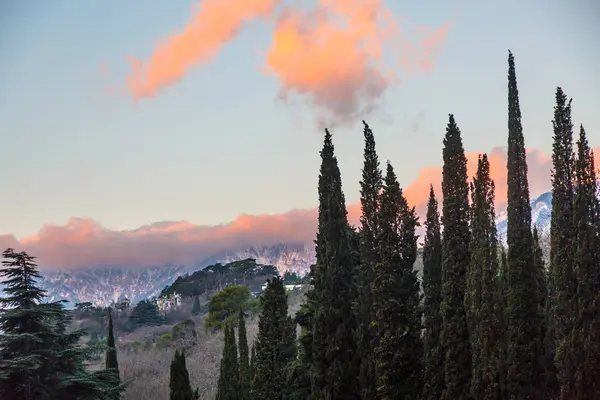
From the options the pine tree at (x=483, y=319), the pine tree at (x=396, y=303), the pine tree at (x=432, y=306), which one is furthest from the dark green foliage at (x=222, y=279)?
the pine tree at (x=483, y=319)

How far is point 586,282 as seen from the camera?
27094 mm

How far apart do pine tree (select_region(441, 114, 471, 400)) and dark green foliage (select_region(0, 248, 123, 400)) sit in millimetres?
18830

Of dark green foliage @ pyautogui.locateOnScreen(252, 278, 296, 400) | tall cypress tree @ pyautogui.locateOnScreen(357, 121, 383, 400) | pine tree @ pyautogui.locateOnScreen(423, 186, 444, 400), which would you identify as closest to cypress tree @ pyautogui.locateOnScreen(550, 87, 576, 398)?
pine tree @ pyautogui.locateOnScreen(423, 186, 444, 400)

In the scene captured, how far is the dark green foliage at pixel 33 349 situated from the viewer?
2417 centimetres

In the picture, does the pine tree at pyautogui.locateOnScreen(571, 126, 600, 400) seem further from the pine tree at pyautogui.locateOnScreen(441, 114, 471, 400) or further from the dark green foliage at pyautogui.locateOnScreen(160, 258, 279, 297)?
the dark green foliage at pyautogui.locateOnScreen(160, 258, 279, 297)

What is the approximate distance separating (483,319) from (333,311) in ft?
26.9

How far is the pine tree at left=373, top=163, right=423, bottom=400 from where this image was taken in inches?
1150

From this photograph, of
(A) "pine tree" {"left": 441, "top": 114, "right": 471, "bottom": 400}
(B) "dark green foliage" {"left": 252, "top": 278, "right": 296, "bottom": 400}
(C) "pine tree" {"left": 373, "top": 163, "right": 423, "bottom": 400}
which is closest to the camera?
(C) "pine tree" {"left": 373, "top": 163, "right": 423, "bottom": 400}

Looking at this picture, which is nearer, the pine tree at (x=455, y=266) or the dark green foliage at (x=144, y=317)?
the pine tree at (x=455, y=266)

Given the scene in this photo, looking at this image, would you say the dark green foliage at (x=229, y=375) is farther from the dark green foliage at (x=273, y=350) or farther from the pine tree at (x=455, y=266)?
the pine tree at (x=455, y=266)

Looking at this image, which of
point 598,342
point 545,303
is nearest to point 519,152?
point 545,303

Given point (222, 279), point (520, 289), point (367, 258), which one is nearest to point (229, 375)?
point (367, 258)

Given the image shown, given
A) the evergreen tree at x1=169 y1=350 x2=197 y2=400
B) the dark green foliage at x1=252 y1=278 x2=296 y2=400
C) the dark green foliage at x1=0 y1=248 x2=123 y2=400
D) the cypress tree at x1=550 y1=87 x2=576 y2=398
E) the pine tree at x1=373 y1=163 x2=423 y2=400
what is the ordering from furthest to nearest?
the evergreen tree at x1=169 y1=350 x2=197 y2=400
the dark green foliage at x1=252 y1=278 x2=296 y2=400
the pine tree at x1=373 y1=163 x2=423 y2=400
the cypress tree at x1=550 y1=87 x2=576 y2=398
the dark green foliage at x1=0 y1=248 x2=123 y2=400

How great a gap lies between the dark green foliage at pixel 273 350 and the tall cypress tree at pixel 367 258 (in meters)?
9.21
